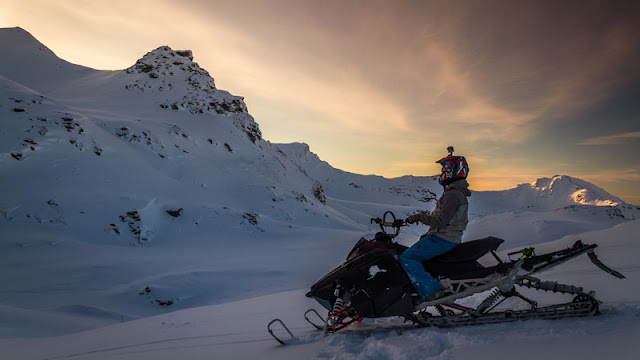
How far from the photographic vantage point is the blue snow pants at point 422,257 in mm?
4156

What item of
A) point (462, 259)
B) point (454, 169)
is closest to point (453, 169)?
point (454, 169)

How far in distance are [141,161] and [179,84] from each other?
26.2 m

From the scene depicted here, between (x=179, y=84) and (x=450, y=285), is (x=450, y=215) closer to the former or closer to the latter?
(x=450, y=285)

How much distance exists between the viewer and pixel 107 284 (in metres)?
11.9

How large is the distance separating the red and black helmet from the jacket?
0.24ft

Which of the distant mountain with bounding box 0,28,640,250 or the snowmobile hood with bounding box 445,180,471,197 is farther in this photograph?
the distant mountain with bounding box 0,28,640,250

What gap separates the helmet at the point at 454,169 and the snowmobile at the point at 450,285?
0.84 meters

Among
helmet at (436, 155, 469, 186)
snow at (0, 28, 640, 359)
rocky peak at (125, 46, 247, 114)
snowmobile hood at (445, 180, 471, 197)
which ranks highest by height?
rocky peak at (125, 46, 247, 114)

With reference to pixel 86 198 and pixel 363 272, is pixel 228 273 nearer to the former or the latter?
pixel 363 272

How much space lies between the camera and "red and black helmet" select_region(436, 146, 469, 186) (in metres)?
4.19

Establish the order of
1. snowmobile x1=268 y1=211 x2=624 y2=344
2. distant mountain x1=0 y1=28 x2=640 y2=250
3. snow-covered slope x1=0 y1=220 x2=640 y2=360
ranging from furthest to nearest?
1. distant mountain x1=0 y1=28 x2=640 y2=250
2. snowmobile x1=268 y1=211 x2=624 y2=344
3. snow-covered slope x1=0 y1=220 x2=640 y2=360

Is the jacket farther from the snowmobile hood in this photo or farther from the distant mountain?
the distant mountain

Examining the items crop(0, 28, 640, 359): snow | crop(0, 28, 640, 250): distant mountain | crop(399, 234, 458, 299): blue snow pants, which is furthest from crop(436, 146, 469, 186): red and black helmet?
crop(0, 28, 640, 250): distant mountain

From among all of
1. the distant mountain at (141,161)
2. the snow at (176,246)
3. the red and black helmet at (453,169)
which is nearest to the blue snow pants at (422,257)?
the snow at (176,246)
